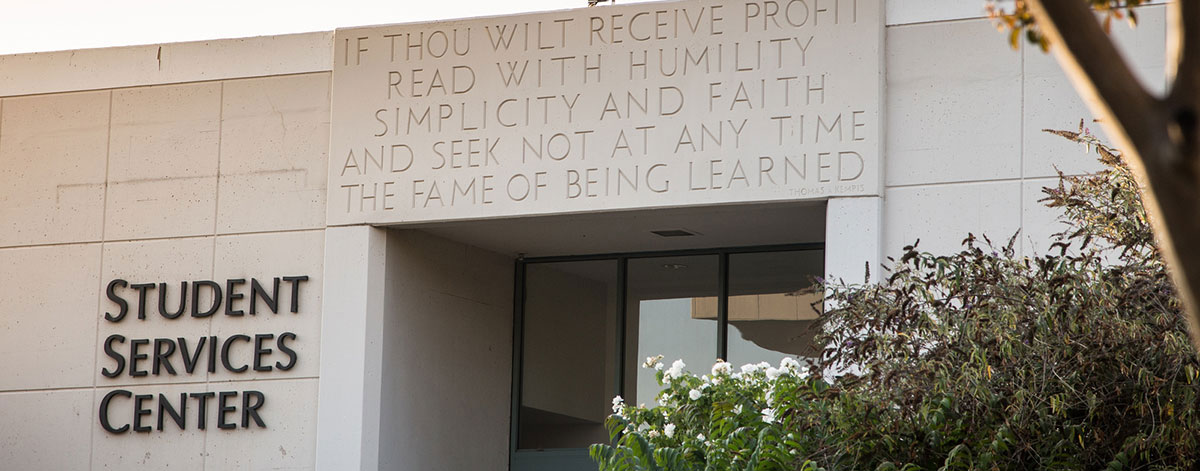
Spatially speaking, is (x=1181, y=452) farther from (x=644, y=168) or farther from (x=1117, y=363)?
(x=644, y=168)

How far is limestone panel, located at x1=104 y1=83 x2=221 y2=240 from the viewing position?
14562 millimetres

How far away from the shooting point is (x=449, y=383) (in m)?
15.4

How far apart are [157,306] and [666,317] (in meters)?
4.79

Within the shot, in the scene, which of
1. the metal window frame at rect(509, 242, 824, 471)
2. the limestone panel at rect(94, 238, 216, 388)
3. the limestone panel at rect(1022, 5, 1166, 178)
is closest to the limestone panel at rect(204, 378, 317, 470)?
the limestone panel at rect(94, 238, 216, 388)

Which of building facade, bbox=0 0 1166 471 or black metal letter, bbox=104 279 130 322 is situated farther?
black metal letter, bbox=104 279 130 322

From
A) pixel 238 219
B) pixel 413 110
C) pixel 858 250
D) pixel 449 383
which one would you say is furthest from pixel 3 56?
pixel 858 250

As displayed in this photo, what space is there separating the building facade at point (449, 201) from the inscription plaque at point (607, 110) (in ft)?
0.07

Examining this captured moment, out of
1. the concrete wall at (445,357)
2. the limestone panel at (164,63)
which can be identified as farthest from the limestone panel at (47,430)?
the limestone panel at (164,63)

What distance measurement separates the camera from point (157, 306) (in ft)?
47.6

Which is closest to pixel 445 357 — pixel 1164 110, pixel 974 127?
pixel 974 127

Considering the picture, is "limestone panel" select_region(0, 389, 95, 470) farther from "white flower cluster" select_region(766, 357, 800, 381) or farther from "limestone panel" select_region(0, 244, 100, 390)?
"white flower cluster" select_region(766, 357, 800, 381)

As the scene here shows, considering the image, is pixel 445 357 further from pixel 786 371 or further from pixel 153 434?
pixel 786 371

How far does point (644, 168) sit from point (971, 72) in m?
2.75

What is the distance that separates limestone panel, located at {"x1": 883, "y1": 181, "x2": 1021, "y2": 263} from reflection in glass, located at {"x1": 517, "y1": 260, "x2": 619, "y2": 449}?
3811mm
